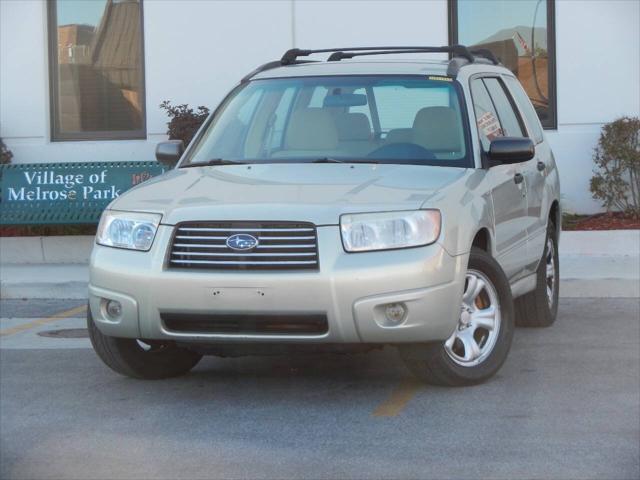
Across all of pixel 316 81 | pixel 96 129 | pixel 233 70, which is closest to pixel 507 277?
pixel 316 81

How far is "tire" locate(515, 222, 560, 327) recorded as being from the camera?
875cm

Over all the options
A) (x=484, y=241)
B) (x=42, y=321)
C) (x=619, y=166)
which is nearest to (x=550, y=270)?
(x=484, y=241)

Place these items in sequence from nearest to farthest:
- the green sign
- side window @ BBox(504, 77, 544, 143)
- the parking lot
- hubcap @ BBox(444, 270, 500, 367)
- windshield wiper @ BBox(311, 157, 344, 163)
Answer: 1. the parking lot
2. hubcap @ BBox(444, 270, 500, 367)
3. windshield wiper @ BBox(311, 157, 344, 163)
4. side window @ BBox(504, 77, 544, 143)
5. the green sign

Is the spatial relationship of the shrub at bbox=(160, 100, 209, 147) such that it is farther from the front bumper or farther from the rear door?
the front bumper

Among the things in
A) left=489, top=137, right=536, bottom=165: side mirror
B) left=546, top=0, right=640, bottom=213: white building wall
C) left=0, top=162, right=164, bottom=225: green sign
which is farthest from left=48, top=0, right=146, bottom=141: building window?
left=489, top=137, right=536, bottom=165: side mirror

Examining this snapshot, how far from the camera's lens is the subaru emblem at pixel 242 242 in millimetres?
6207

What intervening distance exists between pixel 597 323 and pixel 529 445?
3.80 meters

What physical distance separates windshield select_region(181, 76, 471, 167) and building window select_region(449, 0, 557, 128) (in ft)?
21.0

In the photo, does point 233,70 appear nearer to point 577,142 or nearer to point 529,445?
point 577,142

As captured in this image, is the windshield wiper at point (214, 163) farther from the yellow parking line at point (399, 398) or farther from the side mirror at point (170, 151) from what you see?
the yellow parking line at point (399, 398)

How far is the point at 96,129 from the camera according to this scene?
14688 mm

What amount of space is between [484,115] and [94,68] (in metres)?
8.09

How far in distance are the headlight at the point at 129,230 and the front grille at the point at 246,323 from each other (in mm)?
424

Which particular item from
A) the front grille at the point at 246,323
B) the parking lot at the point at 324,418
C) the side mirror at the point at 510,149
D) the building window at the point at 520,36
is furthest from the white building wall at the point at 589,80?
the front grille at the point at 246,323
